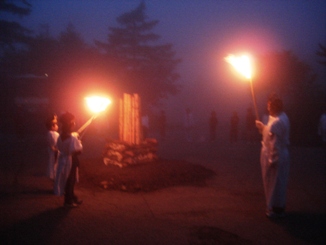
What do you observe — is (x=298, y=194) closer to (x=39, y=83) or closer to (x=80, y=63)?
(x=39, y=83)

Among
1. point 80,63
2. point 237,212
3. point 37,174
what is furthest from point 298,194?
point 80,63

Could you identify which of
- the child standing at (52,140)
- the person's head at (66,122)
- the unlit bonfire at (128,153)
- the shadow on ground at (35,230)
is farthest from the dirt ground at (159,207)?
the person's head at (66,122)

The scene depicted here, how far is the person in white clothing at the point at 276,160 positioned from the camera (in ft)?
21.0

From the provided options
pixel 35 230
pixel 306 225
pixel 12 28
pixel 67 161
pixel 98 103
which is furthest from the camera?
pixel 12 28

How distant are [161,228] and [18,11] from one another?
92.2 feet

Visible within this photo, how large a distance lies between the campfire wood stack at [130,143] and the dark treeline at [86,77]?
14.5 meters

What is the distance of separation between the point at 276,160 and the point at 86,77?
75.7ft

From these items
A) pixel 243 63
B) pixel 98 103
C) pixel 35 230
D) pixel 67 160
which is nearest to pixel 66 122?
pixel 67 160

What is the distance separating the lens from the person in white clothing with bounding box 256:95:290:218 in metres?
6.41

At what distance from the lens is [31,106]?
24.0 m

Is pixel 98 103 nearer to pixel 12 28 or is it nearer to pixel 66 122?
pixel 66 122

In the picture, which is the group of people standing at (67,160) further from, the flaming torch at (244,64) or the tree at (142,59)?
the tree at (142,59)

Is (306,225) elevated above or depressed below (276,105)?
below

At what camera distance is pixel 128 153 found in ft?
31.7
